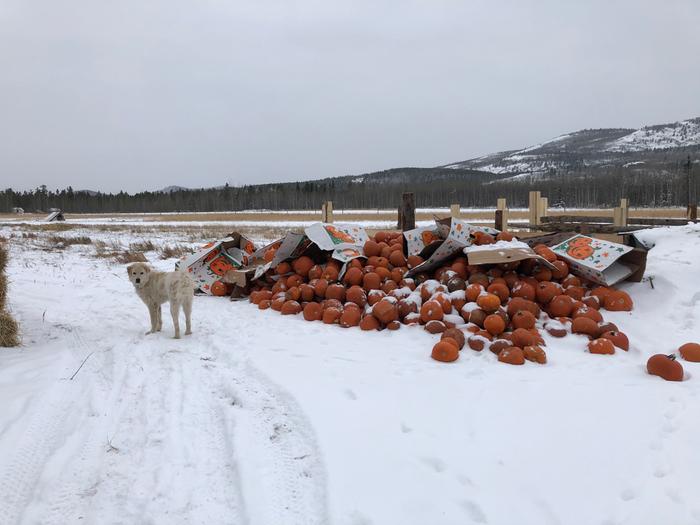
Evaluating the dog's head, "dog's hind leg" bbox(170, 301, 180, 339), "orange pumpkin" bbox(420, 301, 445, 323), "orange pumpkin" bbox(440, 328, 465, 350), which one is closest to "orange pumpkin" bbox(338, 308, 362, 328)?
"orange pumpkin" bbox(420, 301, 445, 323)

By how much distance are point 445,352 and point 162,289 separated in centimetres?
408

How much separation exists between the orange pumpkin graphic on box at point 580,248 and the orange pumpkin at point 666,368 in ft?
9.70

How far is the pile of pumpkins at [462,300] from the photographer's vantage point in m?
5.38

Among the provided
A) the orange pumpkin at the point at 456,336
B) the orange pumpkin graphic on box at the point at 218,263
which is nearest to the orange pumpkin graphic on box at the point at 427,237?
the orange pumpkin at the point at 456,336

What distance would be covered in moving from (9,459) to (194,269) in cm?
676

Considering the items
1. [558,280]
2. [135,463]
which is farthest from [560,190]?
[135,463]

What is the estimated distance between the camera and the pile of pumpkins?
5375 millimetres

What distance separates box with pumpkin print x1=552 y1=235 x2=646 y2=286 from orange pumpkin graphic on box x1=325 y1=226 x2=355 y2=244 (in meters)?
3.82

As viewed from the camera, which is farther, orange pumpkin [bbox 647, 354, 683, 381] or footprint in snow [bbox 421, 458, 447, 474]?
orange pumpkin [bbox 647, 354, 683, 381]

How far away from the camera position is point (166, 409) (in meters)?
3.89

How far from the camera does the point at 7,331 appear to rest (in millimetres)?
5539

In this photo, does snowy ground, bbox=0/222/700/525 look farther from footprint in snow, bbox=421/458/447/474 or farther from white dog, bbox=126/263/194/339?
white dog, bbox=126/263/194/339

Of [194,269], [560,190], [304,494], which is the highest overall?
[560,190]

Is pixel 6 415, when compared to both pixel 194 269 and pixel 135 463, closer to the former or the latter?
pixel 135 463
